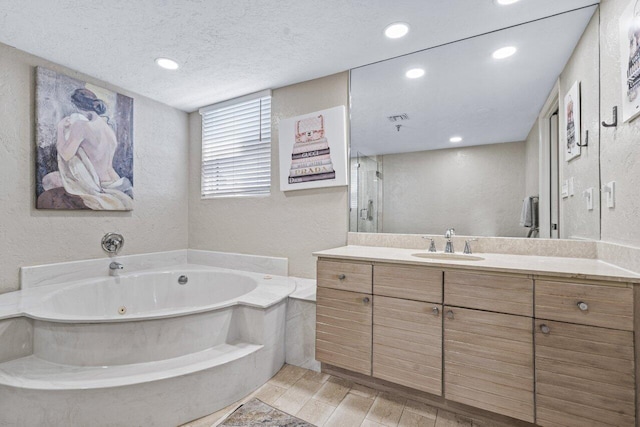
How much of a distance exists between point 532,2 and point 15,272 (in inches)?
149

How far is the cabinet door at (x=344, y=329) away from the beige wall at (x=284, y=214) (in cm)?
69

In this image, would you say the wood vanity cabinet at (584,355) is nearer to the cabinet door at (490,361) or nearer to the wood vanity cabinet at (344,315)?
the cabinet door at (490,361)

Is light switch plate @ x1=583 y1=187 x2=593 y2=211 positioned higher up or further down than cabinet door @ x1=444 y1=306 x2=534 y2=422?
higher up

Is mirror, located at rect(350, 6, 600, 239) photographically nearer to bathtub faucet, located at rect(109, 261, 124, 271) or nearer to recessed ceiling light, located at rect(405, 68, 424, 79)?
recessed ceiling light, located at rect(405, 68, 424, 79)

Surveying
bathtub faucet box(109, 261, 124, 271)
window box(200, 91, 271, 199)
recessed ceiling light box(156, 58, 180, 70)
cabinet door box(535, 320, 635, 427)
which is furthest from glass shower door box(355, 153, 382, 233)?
bathtub faucet box(109, 261, 124, 271)

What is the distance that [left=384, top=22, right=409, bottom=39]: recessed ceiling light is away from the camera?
182 centimetres

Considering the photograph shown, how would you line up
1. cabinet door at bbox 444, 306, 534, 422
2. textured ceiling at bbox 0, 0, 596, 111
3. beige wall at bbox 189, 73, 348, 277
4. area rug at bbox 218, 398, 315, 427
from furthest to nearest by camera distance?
beige wall at bbox 189, 73, 348, 277, textured ceiling at bbox 0, 0, 596, 111, area rug at bbox 218, 398, 315, 427, cabinet door at bbox 444, 306, 534, 422

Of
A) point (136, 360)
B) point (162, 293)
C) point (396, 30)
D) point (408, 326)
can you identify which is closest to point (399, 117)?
point (396, 30)

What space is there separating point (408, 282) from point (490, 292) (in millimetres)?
395

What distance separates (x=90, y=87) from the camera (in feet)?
8.18

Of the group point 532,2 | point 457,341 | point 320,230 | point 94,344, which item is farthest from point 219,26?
point 457,341

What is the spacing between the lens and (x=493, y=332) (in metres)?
1.40

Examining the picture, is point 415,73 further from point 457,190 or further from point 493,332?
point 493,332

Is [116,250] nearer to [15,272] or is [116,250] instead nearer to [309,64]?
[15,272]
